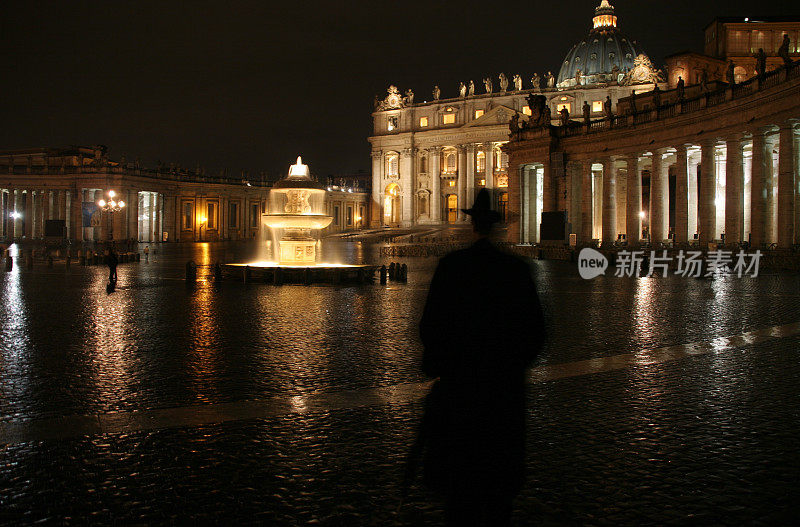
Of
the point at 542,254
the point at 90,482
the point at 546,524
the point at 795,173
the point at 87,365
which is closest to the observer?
the point at 546,524

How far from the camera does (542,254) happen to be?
1797 inches

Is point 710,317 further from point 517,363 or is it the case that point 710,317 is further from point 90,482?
point 90,482

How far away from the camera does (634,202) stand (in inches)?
1828

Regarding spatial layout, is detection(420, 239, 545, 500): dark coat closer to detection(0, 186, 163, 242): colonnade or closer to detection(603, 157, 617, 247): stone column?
detection(603, 157, 617, 247): stone column

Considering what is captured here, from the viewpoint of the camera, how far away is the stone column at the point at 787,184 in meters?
32.4

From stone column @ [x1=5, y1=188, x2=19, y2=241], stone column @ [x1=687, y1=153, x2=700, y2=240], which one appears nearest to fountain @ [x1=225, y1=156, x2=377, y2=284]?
stone column @ [x1=687, y1=153, x2=700, y2=240]

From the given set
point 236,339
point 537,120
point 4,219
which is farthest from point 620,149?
point 4,219

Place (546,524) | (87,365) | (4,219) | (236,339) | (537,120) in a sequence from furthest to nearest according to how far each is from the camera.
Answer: (4,219) → (537,120) → (236,339) → (87,365) → (546,524)

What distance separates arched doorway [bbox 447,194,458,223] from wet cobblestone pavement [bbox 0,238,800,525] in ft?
333

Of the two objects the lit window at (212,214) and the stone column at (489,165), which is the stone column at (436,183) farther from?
the lit window at (212,214)

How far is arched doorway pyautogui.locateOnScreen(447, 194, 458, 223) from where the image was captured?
117 m

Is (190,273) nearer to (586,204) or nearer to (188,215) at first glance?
(586,204)

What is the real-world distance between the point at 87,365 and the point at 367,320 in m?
6.76

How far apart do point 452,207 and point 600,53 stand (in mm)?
44590
